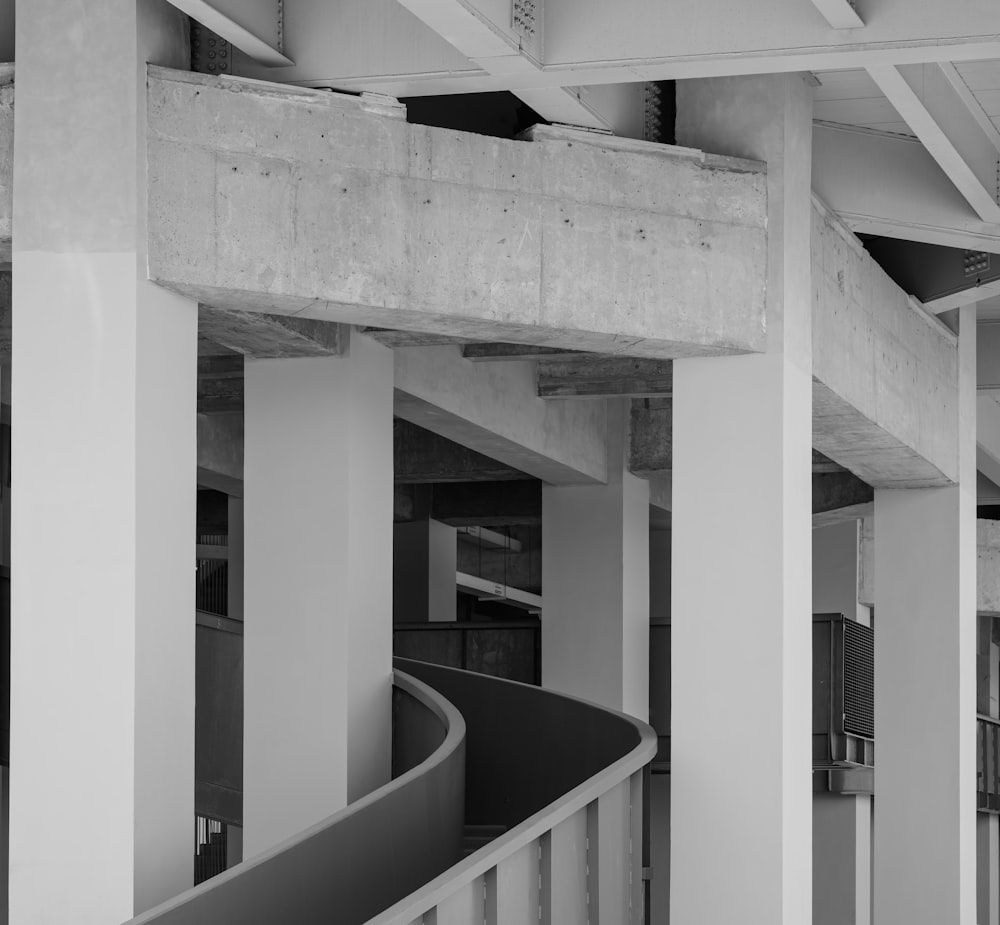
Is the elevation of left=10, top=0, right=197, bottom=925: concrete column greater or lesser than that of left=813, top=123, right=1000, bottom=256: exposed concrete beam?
lesser

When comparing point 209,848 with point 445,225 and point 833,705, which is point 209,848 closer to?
point 833,705

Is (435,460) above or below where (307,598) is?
above

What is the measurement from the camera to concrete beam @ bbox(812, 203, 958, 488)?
34.0 ft

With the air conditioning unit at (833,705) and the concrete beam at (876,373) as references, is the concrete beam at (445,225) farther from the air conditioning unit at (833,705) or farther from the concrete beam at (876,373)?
the air conditioning unit at (833,705)

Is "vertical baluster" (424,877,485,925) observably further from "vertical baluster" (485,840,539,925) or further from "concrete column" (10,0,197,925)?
"concrete column" (10,0,197,925)

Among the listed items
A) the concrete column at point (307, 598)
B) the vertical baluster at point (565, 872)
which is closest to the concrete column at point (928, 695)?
the concrete column at point (307, 598)

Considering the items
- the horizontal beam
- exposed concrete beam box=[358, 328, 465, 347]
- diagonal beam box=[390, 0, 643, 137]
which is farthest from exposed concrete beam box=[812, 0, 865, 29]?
the horizontal beam

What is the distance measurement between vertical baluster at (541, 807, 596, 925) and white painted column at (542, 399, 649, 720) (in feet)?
31.7

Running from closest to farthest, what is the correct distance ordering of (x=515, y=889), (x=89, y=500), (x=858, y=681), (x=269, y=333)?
(x=515, y=889) < (x=89, y=500) < (x=269, y=333) < (x=858, y=681)

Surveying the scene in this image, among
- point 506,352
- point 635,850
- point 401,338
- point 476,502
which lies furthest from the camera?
point 476,502

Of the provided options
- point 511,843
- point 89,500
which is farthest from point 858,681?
point 89,500

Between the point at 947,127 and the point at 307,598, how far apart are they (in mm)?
4777

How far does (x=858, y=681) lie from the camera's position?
806 inches

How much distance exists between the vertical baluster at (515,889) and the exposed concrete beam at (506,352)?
583 cm
